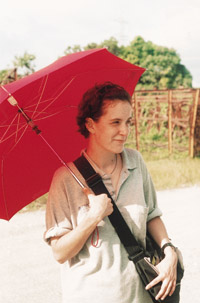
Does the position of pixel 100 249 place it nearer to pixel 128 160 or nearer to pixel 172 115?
pixel 128 160

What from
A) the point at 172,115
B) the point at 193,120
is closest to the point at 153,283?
the point at 193,120

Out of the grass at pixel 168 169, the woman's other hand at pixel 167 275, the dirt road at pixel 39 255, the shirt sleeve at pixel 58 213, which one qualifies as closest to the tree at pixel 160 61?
the grass at pixel 168 169

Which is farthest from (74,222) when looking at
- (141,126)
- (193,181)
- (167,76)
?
(167,76)

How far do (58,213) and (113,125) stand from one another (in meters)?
0.48

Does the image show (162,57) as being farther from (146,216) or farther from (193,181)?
(146,216)

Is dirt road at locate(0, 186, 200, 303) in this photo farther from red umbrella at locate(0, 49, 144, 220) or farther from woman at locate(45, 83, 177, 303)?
woman at locate(45, 83, 177, 303)

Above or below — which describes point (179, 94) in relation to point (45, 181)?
below

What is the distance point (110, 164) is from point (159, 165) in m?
7.03

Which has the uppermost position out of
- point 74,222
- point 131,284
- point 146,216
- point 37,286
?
point 74,222

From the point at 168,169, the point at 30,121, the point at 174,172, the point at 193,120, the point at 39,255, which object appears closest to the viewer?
the point at 30,121

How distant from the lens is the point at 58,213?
5.38ft

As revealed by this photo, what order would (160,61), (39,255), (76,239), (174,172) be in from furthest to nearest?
(160,61) < (174,172) < (39,255) < (76,239)

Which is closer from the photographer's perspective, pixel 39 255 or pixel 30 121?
pixel 30 121

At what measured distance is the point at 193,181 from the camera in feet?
24.2
